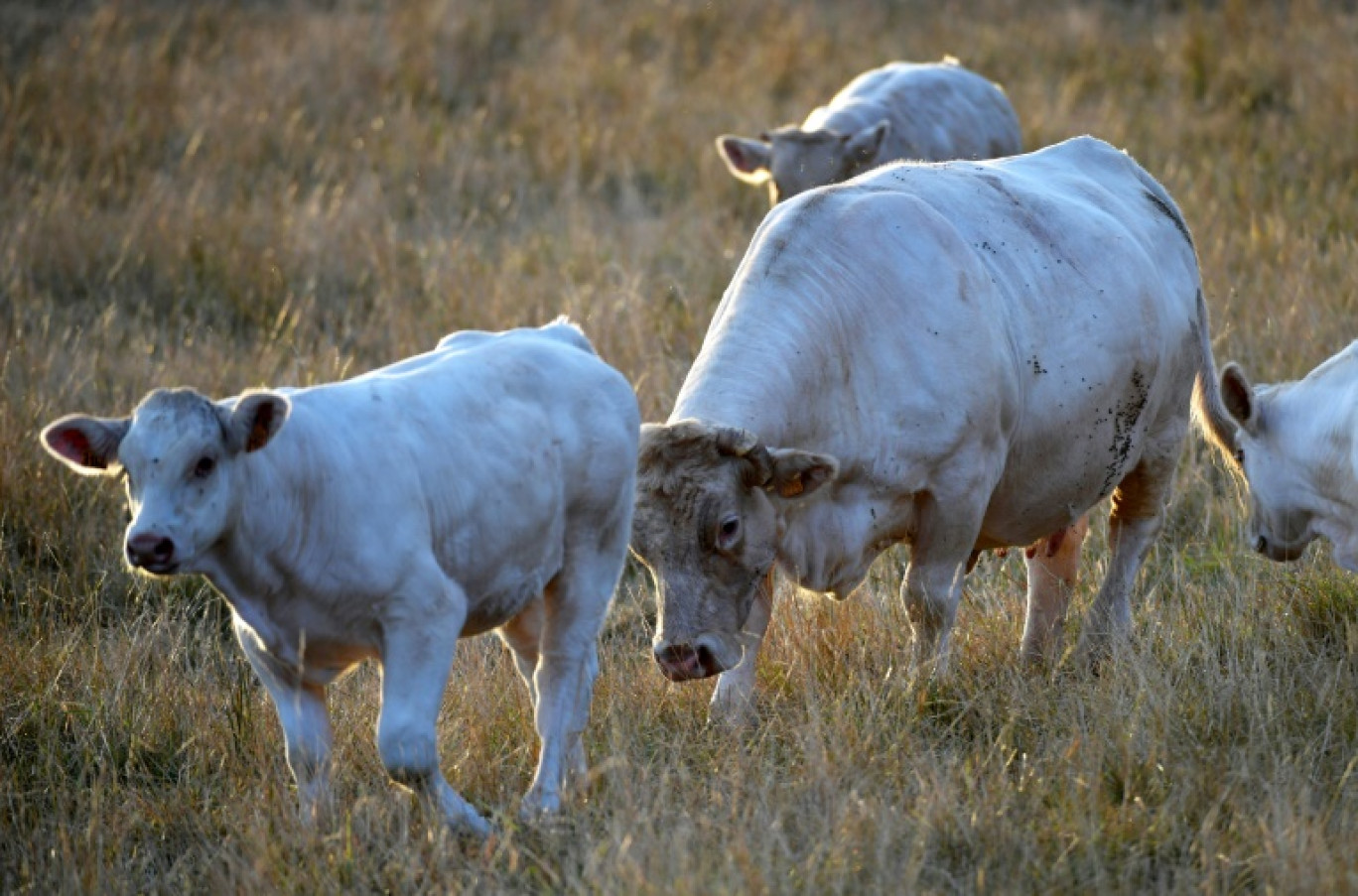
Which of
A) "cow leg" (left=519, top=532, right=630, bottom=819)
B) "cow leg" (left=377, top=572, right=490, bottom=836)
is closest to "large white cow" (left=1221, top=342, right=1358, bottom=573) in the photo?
"cow leg" (left=519, top=532, right=630, bottom=819)

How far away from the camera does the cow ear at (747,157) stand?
10414mm

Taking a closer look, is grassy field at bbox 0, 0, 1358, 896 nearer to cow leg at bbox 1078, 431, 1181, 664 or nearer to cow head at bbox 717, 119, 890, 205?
cow leg at bbox 1078, 431, 1181, 664

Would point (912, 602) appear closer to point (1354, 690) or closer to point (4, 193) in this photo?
point (1354, 690)

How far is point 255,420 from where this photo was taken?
12.1ft

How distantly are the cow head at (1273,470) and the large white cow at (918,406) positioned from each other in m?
0.30

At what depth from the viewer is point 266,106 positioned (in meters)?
12.8

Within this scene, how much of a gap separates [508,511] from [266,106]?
946 cm

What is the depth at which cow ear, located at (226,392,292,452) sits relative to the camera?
3.65 metres

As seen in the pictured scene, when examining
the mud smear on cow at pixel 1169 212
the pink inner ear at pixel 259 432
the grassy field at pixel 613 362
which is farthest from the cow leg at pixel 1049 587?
the pink inner ear at pixel 259 432

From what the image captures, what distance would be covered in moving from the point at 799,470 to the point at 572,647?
74cm

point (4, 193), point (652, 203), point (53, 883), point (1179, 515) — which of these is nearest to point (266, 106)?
point (4, 193)

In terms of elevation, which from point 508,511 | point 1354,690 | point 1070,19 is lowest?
point 1070,19

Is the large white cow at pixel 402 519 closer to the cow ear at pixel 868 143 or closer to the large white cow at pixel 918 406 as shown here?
the large white cow at pixel 918 406

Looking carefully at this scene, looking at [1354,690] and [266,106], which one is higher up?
[1354,690]
